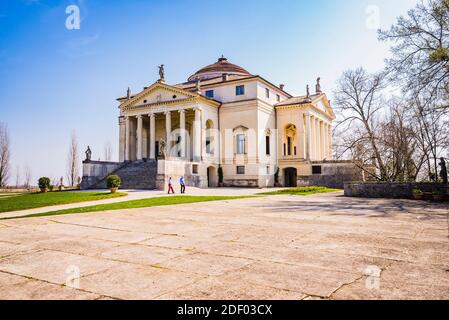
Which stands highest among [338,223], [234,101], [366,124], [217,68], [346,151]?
[217,68]

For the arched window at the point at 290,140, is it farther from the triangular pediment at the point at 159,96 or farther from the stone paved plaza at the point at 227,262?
the stone paved plaza at the point at 227,262

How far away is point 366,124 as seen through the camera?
88.5 feet

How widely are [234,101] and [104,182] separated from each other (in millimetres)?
19712

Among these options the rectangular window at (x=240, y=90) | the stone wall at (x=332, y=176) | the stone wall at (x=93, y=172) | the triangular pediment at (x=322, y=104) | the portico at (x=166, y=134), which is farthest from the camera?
the triangular pediment at (x=322, y=104)

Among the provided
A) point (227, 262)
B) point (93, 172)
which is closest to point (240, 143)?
point (93, 172)

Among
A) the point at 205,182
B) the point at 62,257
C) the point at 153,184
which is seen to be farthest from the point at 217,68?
the point at 62,257

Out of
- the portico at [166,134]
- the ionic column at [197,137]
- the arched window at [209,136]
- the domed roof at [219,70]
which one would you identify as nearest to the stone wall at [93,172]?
the portico at [166,134]

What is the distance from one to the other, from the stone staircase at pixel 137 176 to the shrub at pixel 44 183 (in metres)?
5.26

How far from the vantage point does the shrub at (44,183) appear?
3070 cm

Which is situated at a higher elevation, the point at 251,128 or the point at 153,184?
the point at 251,128

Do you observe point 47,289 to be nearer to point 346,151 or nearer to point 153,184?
point 346,151

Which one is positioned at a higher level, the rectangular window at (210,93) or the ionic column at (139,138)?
the rectangular window at (210,93)

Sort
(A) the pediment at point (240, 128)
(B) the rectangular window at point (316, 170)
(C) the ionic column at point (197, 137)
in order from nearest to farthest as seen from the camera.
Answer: (C) the ionic column at point (197, 137)
(B) the rectangular window at point (316, 170)
(A) the pediment at point (240, 128)
